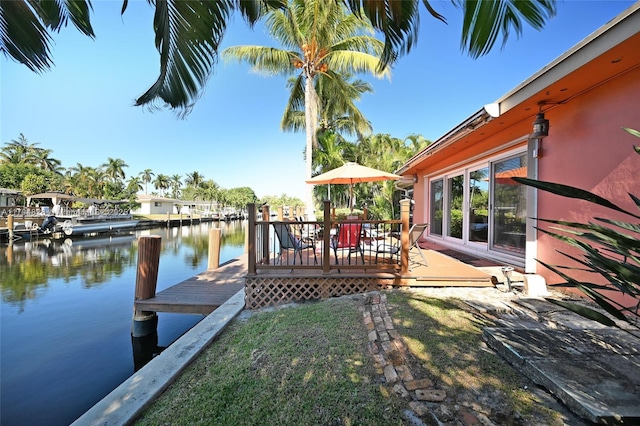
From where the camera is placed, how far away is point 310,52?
11.3m

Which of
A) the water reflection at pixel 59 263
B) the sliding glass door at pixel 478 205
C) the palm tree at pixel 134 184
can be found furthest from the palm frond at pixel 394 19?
the palm tree at pixel 134 184

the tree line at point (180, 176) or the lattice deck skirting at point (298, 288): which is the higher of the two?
the tree line at point (180, 176)

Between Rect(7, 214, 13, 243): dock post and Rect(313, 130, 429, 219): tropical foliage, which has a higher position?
Rect(313, 130, 429, 219): tropical foliage

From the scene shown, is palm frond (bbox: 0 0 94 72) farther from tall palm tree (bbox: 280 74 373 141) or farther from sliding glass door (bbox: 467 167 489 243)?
tall palm tree (bbox: 280 74 373 141)

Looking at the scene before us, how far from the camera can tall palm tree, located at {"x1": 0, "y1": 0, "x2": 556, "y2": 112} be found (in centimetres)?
127

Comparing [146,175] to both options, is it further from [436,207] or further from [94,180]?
[436,207]

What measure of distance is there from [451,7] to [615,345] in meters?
3.13

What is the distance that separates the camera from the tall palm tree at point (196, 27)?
4.16 ft

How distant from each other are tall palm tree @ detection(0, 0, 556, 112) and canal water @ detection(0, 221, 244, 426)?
177 inches

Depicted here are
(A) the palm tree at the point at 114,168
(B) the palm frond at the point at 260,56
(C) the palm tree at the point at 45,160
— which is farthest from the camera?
(A) the palm tree at the point at 114,168

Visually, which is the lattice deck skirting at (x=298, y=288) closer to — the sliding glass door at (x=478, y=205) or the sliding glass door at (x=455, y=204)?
the sliding glass door at (x=478, y=205)

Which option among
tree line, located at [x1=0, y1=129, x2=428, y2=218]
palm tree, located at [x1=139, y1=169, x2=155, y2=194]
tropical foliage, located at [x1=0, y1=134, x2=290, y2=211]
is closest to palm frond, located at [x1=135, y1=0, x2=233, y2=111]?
tree line, located at [x1=0, y1=129, x2=428, y2=218]

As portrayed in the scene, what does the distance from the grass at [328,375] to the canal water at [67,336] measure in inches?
108

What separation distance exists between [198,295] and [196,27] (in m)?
5.31
